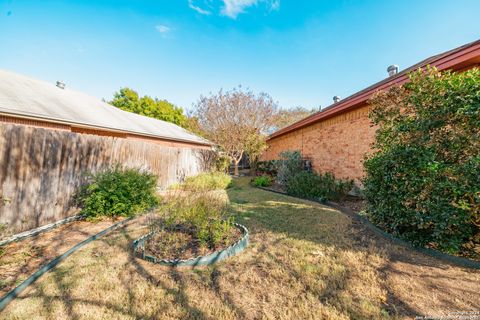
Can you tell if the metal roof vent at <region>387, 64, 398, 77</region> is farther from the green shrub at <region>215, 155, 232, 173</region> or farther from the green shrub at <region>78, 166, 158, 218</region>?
the green shrub at <region>78, 166, 158, 218</region>

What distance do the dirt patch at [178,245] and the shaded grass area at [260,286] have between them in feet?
0.86

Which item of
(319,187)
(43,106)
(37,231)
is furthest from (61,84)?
(319,187)

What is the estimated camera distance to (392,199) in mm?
3250

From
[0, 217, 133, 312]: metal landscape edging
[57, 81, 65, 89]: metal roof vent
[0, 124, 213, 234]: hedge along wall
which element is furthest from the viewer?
[57, 81, 65, 89]: metal roof vent

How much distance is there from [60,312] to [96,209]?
3264 mm

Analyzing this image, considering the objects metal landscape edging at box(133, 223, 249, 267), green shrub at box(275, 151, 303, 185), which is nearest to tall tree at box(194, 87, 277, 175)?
green shrub at box(275, 151, 303, 185)

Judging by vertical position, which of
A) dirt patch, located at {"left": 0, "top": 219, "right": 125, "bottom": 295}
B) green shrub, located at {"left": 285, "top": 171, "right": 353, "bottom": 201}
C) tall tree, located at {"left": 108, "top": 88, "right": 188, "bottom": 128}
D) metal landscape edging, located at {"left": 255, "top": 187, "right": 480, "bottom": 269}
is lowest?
dirt patch, located at {"left": 0, "top": 219, "right": 125, "bottom": 295}

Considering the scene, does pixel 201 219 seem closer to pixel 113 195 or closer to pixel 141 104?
pixel 113 195

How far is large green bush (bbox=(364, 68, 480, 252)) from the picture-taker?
2.62m

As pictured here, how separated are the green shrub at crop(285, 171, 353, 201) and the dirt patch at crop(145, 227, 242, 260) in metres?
3.96

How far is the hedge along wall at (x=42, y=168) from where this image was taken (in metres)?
3.51

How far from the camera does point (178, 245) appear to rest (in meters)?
3.11

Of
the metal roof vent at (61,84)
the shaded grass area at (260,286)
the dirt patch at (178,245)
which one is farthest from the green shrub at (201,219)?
the metal roof vent at (61,84)

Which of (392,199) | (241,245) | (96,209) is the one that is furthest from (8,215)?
(392,199)
